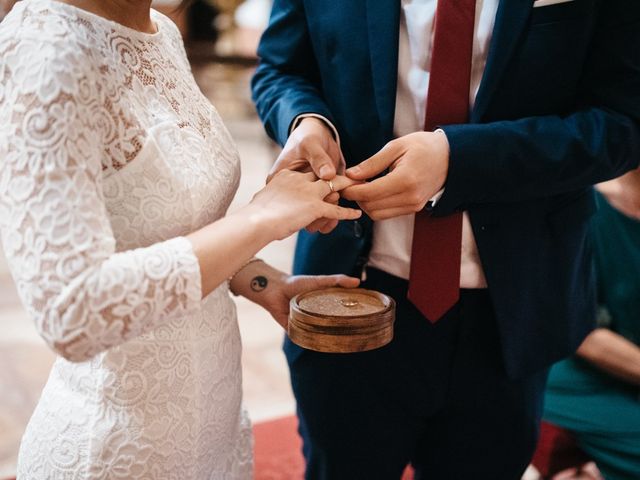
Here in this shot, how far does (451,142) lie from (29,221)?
752 mm

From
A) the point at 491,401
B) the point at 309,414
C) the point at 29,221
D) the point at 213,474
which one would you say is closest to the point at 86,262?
the point at 29,221

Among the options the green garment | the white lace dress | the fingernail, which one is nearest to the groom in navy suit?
the fingernail

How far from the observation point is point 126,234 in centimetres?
113

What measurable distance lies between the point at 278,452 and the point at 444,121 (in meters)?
1.91

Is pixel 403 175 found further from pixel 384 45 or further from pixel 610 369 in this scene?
pixel 610 369

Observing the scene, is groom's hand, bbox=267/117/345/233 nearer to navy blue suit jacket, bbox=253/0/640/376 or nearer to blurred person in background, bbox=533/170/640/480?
navy blue suit jacket, bbox=253/0/640/376

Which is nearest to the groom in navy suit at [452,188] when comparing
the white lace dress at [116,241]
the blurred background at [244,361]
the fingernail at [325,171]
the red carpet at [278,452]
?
the fingernail at [325,171]

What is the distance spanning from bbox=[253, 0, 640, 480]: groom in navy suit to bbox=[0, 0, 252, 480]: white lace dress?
0.26 m

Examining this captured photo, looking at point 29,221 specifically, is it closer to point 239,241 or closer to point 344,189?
point 239,241

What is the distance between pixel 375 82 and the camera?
4.63 ft

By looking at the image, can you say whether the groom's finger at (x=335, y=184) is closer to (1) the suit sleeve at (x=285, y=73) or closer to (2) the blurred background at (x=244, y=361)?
(1) the suit sleeve at (x=285, y=73)

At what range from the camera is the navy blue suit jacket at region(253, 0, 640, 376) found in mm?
1332

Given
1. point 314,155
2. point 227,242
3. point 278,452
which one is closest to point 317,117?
point 314,155

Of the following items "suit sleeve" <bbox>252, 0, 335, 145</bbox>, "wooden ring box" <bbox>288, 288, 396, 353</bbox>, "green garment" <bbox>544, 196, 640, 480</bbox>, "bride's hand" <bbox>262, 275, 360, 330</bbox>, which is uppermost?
"suit sleeve" <bbox>252, 0, 335, 145</bbox>
